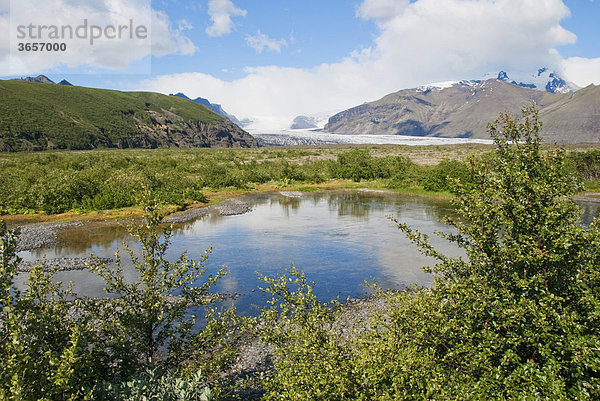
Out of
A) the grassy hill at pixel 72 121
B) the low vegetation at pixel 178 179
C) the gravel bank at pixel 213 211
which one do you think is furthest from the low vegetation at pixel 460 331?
the grassy hill at pixel 72 121

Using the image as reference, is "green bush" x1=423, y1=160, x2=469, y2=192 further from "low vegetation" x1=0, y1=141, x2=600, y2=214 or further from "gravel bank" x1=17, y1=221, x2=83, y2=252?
"gravel bank" x1=17, y1=221, x2=83, y2=252

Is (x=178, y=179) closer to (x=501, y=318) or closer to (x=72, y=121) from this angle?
(x=501, y=318)

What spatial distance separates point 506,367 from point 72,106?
192 meters

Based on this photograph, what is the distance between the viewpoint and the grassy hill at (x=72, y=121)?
401ft

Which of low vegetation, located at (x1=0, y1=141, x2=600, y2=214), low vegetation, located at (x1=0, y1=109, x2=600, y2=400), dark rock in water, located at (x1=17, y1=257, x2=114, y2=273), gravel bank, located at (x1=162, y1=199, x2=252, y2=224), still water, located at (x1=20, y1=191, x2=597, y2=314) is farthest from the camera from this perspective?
low vegetation, located at (x1=0, y1=141, x2=600, y2=214)

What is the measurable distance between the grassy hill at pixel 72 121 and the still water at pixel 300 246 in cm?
11298

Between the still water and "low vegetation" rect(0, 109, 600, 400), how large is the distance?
27.3ft

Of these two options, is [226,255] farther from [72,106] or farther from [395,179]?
[72,106]

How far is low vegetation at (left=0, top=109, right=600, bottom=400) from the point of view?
5.04m

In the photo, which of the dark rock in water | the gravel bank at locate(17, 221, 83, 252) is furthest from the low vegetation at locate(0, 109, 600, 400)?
the gravel bank at locate(17, 221, 83, 252)

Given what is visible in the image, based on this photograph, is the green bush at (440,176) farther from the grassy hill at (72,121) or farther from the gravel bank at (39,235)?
the grassy hill at (72,121)

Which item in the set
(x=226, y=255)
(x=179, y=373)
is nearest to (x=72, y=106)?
(x=226, y=255)

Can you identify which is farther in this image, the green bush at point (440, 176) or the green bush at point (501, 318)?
the green bush at point (440, 176)

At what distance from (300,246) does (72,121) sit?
155119mm
